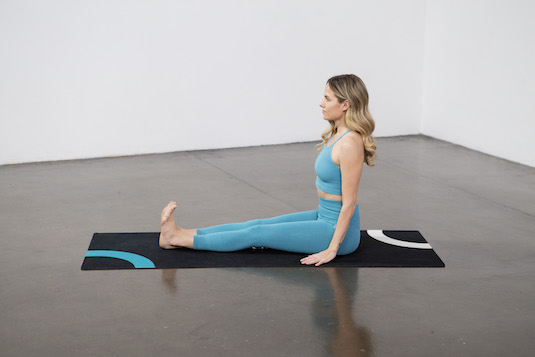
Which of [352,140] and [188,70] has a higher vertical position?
[352,140]

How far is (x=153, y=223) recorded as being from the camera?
4680 mm

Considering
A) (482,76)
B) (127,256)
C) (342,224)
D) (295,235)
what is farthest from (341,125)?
(482,76)

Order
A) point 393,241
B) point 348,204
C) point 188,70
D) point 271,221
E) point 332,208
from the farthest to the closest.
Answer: point 188,70 < point 393,241 < point 271,221 < point 332,208 < point 348,204

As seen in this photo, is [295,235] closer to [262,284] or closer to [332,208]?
[332,208]

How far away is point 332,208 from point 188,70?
376 centimetres

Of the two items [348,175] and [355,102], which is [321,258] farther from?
[355,102]

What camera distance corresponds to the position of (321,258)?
12.5 feet

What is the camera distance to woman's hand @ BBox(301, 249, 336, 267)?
3.79 meters

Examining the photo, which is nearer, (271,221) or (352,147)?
(352,147)

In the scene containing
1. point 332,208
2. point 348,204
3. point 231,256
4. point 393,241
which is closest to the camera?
point 348,204

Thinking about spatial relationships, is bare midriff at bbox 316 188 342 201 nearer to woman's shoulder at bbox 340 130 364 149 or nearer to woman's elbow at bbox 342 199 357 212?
woman's elbow at bbox 342 199 357 212

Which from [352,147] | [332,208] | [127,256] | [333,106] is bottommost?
[127,256]

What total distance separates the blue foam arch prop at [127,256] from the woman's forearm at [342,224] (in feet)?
3.33

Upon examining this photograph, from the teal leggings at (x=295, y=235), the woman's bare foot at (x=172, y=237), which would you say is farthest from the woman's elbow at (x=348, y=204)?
the woman's bare foot at (x=172, y=237)
